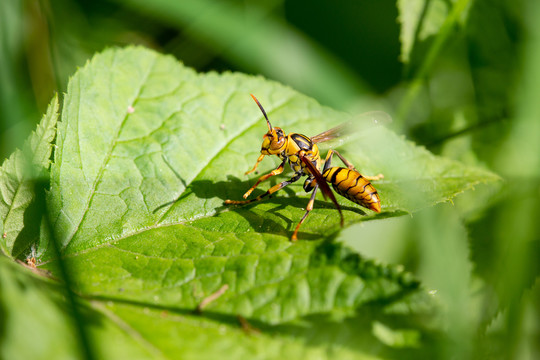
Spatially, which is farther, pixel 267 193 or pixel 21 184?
pixel 267 193

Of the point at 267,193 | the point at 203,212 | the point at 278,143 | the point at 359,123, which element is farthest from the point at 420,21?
the point at 203,212

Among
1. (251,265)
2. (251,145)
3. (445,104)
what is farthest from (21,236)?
(445,104)

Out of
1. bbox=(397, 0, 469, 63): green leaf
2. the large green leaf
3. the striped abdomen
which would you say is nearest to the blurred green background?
bbox=(397, 0, 469, 63): green leaf

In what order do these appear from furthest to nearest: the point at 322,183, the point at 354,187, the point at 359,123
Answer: the point at 359,123 < the point at 354,187 < the point at 322,183

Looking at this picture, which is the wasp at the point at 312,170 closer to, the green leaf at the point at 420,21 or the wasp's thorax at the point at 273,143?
the wasp's thorax at the point at 273,143

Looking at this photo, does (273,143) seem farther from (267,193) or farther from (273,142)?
(267,193)

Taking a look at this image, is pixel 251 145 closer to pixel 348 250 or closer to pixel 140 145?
pixel 140 145
